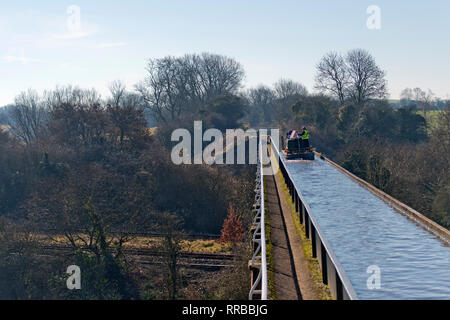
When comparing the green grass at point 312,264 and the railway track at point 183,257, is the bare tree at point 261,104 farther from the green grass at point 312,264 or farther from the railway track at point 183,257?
the green grass at point 312,264

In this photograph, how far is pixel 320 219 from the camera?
522 inches

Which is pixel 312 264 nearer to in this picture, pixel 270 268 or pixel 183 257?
pixel 270 268

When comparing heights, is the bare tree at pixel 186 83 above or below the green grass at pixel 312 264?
above

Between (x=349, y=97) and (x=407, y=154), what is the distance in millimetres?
22926

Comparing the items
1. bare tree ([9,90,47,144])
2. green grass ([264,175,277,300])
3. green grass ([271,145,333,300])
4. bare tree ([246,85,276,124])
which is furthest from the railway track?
bare tree ([246,85,276,124])

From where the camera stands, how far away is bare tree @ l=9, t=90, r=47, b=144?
5944cm

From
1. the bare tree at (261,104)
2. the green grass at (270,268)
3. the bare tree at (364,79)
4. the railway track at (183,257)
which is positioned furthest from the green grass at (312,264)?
the bare tree at (261,104)

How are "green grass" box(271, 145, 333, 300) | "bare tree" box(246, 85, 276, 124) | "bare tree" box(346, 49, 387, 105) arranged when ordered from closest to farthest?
1. "green grass" box(271, 145, 333, 300)
2. "bare tree" box(346, 49, 387, 105)
3. "bare tree" box(246, 85, 276, 124)

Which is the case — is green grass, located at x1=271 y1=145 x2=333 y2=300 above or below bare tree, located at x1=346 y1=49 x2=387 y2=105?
below

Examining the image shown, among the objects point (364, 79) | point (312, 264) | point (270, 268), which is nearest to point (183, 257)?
point (270, 268)

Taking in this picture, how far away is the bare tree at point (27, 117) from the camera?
195 feet

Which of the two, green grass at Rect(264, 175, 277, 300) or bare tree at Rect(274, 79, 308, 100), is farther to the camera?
bare tree at Rect(274, 79, 308, 100)

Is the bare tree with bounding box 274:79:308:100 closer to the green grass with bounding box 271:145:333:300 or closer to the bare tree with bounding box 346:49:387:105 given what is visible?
the bare tree with bounding box 346:49:387:105

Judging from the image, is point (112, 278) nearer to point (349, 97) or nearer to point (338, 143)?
point (338, 143)
